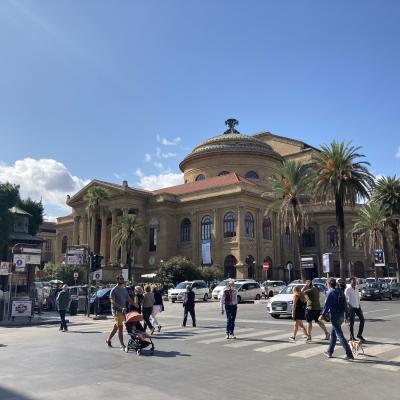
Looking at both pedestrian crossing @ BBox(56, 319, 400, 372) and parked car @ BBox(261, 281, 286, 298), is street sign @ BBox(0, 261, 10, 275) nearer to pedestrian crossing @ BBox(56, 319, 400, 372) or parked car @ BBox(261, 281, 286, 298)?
pedestrian crossing @ BBox(56, 319, 400, 372)

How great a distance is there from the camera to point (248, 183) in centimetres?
5781

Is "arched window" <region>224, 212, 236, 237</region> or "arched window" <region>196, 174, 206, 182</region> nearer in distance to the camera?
"arched window" <region>224, 212, 236, 237</region>

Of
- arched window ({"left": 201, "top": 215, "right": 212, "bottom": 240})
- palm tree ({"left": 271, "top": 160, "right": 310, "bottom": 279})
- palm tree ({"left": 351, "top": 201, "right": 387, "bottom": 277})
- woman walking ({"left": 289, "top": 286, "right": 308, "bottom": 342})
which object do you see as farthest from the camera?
arched window ({"left": 201, "top": 215, "right": 212, "bottom": 240})

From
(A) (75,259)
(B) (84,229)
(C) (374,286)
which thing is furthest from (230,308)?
(B) (84,229)

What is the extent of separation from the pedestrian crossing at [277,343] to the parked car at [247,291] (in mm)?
17833

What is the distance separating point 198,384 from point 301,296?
22.6 feet

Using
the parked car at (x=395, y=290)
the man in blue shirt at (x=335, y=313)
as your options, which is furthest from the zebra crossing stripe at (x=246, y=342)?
the parked car at (x=395, y=290)

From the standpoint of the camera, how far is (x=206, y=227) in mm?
60500

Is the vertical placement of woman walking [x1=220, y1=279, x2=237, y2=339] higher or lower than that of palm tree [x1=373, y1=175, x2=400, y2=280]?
lower

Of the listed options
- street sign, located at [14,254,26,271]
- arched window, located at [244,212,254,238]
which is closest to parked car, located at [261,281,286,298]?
arched window, located at [244,212,254,238]

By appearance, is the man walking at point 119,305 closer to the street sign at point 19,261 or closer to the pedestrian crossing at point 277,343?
the pedestrian crossing at point 277,343

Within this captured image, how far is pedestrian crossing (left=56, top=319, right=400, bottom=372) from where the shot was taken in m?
10.5

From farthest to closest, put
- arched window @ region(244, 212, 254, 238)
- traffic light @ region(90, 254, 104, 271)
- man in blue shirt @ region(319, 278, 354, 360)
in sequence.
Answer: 1. arched window @ region(244, 212, 254, 238)
2. traffic light @ region(90, 254, 104, 271)
3. man in blue shirt @ region(319, 278, 354, 360)

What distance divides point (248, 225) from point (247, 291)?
21.8 metres
